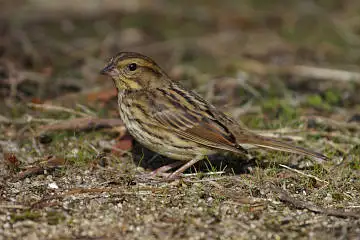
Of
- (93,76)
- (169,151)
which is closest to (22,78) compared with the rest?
(93,76)

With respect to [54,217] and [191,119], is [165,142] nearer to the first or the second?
[191,119]

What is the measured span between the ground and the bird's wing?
1.02 ft

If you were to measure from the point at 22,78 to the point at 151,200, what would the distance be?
321cm

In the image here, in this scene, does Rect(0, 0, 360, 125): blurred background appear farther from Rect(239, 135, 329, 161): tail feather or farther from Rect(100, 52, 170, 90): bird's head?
Rect(239, 135, 329, 161): tail feather

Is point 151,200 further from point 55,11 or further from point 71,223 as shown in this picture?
point 55,11


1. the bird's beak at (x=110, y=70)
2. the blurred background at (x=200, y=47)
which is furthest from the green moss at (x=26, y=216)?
the blurred background at (x=200, y=47)

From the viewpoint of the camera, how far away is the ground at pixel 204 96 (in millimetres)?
4723

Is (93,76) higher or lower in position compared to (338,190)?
higher

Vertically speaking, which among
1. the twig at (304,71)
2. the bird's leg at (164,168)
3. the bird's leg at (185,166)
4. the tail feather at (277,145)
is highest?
the twig at (304,71)

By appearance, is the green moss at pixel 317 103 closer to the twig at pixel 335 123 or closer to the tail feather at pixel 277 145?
the twig at pixel 335 123

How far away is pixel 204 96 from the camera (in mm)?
7797

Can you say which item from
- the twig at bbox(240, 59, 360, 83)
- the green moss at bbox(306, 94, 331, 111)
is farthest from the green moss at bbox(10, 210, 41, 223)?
the twig at bbox(240, 59, 360, 83)

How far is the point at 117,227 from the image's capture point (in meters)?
4.55

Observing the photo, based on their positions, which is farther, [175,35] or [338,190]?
[175,35]
